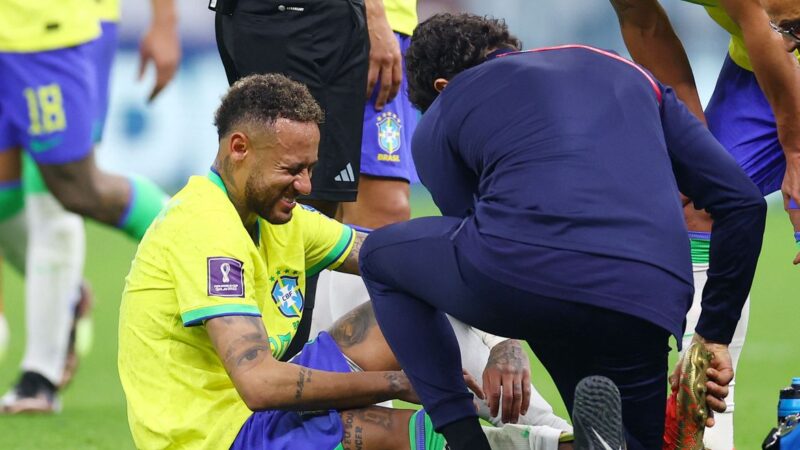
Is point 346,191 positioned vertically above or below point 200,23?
above

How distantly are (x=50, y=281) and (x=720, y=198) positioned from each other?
118 inches

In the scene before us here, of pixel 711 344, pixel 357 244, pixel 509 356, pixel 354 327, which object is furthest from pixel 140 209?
pixel 711 344

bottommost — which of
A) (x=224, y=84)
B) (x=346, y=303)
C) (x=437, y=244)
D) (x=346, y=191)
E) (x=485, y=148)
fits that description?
(x=224, y=84)

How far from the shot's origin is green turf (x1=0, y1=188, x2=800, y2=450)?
4.89 metres

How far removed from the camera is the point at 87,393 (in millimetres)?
5848

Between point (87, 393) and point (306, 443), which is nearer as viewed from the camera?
point (306, 443)

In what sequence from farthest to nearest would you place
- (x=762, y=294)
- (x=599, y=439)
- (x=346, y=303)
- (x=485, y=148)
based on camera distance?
(x=762, y=294) < (x=346, y=303) < (x=485, y=148) < (x=599, y=439)

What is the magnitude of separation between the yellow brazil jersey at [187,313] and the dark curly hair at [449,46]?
568 millimetres

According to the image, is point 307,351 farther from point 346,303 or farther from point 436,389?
point 346,303

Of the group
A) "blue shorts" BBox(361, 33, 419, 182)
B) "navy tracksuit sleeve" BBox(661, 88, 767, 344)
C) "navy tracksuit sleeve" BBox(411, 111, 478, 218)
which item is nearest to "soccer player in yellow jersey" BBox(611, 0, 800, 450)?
"navy tracksuit sleeve" BBox(661, 88, 767, 344)

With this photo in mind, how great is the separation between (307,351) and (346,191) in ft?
4.38

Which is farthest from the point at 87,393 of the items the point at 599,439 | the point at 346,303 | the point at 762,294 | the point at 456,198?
the point at 762,294

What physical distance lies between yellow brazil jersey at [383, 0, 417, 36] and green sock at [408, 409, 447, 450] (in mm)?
2404

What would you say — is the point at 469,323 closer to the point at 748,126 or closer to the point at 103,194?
the point at 748,126
